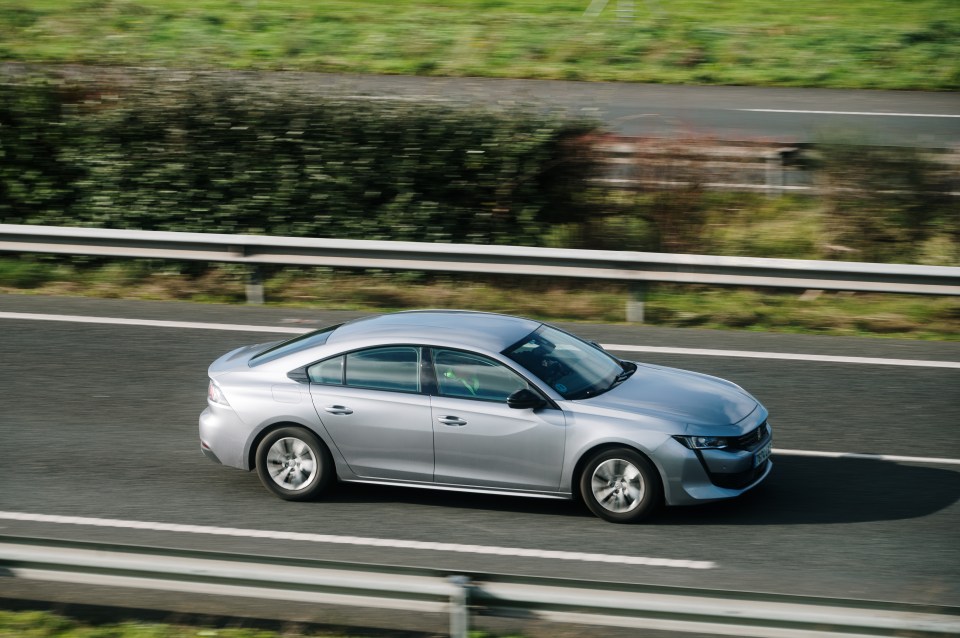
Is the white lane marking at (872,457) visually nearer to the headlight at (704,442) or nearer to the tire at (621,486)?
the headlight at (704,442)

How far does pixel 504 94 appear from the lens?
15.1m

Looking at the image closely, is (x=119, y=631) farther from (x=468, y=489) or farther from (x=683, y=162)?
(x=683, y=162)

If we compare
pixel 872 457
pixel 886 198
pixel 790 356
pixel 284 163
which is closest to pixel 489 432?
pixel 872 457

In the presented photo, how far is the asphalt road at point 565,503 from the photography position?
7.12 metres

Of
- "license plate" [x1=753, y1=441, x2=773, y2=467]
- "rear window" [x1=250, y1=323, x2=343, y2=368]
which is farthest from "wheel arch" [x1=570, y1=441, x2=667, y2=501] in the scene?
"rear window" [x1=250, y1=323, x2=343, y2=368]

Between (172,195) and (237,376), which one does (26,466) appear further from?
(172,195)

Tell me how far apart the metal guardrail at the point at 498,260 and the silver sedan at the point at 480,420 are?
4.20m

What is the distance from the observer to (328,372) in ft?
27.0

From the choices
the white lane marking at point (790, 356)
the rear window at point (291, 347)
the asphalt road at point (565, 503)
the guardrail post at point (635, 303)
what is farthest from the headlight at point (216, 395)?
the guardrail post at point (635, 303)

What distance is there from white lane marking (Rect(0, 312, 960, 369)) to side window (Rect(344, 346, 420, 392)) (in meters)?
3.94

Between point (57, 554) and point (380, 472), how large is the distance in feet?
8.93

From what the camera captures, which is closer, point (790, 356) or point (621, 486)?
point (621, 486)

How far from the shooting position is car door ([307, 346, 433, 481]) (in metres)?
7.92

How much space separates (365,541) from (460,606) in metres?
2.38
